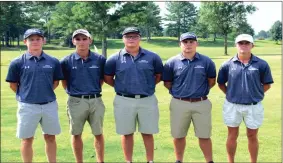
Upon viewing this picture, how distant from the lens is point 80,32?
6.82 meters

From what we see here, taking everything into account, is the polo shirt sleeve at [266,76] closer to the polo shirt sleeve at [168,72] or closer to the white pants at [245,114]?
the white pants at [245,114]

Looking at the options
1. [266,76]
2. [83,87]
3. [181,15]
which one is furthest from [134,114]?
[181,15]

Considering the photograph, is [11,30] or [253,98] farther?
[11,30]

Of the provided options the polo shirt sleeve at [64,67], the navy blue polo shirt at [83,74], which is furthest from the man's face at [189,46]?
the polo shirt sleeve at [64,67]

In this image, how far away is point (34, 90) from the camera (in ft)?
21.3

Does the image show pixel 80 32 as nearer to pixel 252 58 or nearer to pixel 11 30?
pixel 252 58

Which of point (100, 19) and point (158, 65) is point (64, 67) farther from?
point (100, 19)

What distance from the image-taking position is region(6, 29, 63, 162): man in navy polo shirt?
650cm

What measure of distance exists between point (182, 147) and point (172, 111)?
2.14 ft

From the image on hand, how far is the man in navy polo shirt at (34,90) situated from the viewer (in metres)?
6.50

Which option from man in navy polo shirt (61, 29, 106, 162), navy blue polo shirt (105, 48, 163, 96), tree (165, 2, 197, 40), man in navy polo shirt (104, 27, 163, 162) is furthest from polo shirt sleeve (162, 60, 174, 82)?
tree (165, 2, 197, 40)

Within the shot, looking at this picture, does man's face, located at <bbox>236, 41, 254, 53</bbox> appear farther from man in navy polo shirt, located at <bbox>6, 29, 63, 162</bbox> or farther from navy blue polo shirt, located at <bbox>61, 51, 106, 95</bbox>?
man in navy polo shirt, located at <bbox>6, 29, 63, 162</bbox>

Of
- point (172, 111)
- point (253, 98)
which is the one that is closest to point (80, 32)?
point (172, 111)

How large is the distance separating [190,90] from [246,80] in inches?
36.4
